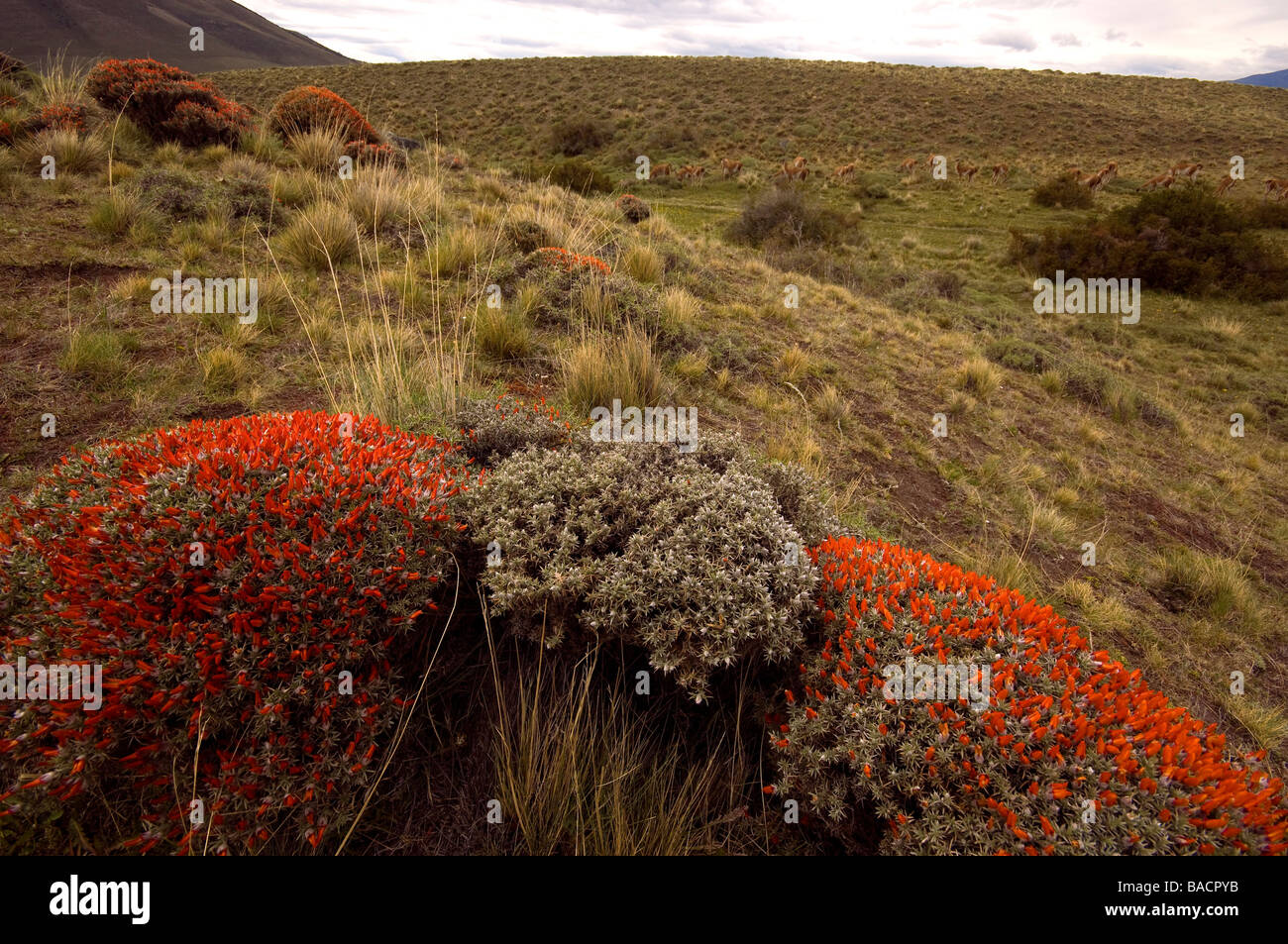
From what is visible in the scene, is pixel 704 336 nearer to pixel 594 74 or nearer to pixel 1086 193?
pixel 1086 193

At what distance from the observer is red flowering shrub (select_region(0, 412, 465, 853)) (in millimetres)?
1749

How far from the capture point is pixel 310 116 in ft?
35.9

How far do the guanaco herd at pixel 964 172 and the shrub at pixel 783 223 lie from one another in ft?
27.2

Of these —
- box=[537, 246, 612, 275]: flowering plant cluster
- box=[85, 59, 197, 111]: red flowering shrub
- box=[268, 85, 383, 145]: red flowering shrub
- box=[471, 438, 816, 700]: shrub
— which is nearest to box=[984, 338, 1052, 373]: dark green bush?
box=[537, 246, 612, 275]: flowering plant cluster

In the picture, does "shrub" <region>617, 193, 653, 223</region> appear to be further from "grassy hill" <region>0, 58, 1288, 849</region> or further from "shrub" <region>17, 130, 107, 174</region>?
"shrub" <region>17, 130, 107, 174</region>

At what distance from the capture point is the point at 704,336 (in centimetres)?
679

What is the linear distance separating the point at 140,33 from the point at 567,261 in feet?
344

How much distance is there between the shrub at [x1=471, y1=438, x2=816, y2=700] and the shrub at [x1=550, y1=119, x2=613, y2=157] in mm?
28806

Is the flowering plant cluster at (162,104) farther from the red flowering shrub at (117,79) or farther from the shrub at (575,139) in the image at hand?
the shrub at (575,139)

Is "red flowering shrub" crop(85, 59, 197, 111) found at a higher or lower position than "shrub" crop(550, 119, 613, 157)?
lower

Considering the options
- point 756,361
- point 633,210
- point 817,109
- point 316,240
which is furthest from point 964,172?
point 316,240

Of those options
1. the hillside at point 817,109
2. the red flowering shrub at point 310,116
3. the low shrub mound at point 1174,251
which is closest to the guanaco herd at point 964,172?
the hillside at point 817,109

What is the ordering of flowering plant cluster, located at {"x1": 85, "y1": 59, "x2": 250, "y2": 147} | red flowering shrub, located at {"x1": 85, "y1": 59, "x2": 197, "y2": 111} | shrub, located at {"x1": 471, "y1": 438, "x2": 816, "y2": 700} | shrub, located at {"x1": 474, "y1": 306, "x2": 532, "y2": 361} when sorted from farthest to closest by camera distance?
red flowering shrub, located at {"x1": 85, "y1": 59, "x2": 197, "y2": 111}
flowering plant cluster, located at {"x1": 85, "y1": 59, "x2": 250, "y2": 147}
shrub, located at {"x1": 474, "y1": 306, "x2": 532, "y2": 361}
shrub, located at {"x1": 471, "y1": 438, "x2": 816, "y2": 700}
